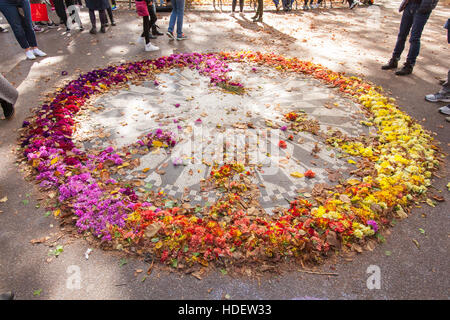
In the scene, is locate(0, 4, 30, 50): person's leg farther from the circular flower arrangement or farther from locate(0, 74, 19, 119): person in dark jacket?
the circular flower arrangement

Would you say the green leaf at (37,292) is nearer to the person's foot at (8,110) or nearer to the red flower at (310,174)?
the red flower at (310,174)

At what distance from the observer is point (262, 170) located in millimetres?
3336

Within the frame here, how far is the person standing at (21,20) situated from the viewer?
5.41m

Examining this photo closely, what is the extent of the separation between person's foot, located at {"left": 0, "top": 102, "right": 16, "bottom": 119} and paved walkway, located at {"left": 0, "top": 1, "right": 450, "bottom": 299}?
14cm

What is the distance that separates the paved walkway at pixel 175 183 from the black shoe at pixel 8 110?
5.6 inches

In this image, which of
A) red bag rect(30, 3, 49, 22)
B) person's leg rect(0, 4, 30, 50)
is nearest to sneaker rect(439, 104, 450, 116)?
person's leg rect(0, 4, 30, 50)

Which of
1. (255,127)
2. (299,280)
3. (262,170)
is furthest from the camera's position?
(255,127)

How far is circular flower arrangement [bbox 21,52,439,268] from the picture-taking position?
240 cm

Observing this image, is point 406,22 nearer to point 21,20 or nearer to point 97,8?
point 97,8

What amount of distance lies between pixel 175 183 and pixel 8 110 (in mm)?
→ 3314

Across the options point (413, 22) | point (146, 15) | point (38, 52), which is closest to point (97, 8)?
point (38, 52)
